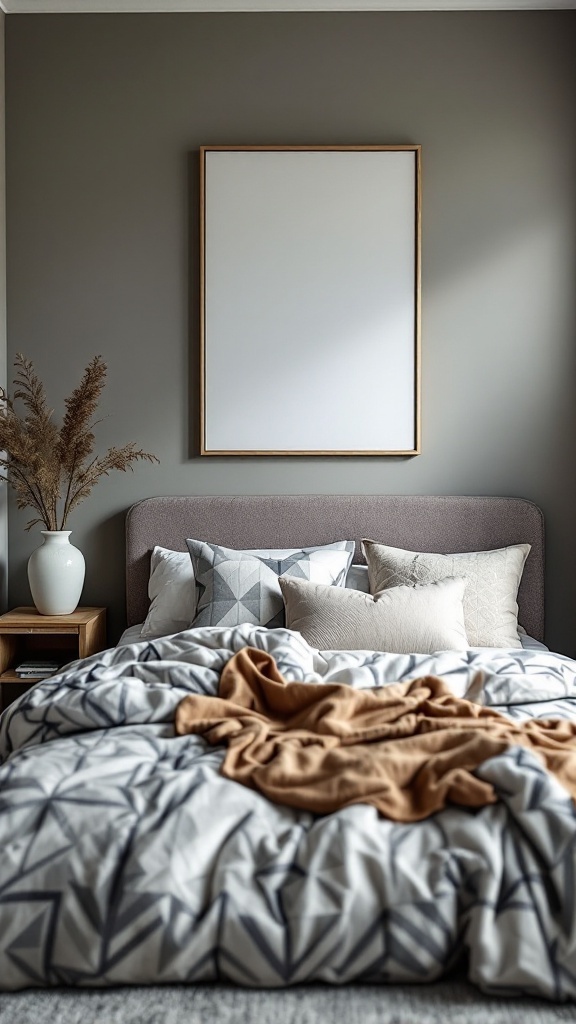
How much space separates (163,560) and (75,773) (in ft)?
5.85

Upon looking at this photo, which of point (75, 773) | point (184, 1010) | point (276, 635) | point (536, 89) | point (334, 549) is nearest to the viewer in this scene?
point (184, 1010)

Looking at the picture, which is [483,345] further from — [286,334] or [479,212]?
[286,334]

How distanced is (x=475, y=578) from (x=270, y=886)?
6.63 feet

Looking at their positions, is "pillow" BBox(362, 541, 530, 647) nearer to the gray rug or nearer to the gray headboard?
the gray headboard

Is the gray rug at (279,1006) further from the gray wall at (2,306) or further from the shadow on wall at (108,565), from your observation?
the gray wall at (2,306)

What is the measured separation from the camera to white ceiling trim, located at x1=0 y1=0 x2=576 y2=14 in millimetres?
3586

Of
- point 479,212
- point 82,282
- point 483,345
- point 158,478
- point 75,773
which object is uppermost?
point 479,212

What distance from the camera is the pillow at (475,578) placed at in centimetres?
322

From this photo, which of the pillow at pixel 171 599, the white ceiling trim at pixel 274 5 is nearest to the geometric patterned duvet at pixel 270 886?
the pillow at pixel 171 599

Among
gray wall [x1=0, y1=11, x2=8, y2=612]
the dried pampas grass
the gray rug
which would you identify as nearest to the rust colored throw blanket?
the gray rug

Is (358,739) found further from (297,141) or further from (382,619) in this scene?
(297,141)

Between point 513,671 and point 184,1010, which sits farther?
point 513,671

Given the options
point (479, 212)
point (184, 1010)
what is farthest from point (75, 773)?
point (479, 212)

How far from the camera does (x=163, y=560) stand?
3.46 metres
